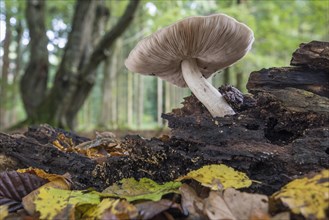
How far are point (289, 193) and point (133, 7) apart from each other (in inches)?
240

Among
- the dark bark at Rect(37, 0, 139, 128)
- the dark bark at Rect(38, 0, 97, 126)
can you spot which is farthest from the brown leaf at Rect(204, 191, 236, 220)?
the dark bark at Rect(38, 0, 97, 126)

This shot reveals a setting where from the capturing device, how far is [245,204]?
1211mm

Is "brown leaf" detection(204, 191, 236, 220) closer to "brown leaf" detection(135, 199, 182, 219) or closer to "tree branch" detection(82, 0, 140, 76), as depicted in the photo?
"brown leaf" detection(135, 199, 182, 219)

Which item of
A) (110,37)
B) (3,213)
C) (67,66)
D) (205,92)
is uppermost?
(110,37)

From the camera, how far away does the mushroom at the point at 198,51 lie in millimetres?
1848

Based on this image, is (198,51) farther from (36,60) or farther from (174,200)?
(36,60)

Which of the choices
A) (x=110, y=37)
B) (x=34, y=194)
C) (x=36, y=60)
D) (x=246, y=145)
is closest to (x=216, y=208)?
(x=246, y=145)

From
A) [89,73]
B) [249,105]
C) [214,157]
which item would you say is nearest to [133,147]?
[214,157]

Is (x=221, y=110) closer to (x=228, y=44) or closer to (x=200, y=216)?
(x=228, y=44)

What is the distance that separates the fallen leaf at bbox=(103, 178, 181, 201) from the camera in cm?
136

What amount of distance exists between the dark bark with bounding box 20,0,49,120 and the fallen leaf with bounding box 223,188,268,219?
7657 mm

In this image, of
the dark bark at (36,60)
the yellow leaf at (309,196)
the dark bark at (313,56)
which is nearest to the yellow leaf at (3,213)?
the yellow leaf at (309,196)

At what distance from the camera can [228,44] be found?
7.07ft

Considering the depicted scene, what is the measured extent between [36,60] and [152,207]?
7.99 m
